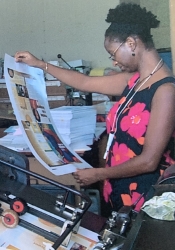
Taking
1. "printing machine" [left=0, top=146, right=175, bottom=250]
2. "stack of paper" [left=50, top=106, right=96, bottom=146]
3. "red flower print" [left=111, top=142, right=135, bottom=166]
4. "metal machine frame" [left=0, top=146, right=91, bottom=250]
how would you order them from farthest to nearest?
"stack of paper" [left=50, top=106, right=96, bottom=146], "red flower print" [left=111, top=142, right=135, bottom=166], "metal machine frame" [left=0, top=146, right=91, bottom=250], "printing machine" [left=0, top=146, right=175, bottom=250]

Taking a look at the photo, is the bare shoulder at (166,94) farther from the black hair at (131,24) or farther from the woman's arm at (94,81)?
the woman's arm at (94,81)

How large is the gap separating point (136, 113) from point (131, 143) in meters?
0.11

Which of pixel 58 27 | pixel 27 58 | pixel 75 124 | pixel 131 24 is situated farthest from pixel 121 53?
pixel 58 27

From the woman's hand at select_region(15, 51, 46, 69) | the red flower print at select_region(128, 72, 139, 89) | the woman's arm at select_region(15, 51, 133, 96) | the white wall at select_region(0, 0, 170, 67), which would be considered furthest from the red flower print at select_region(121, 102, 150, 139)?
the white wall at select_region(0, 0, 170, 67)

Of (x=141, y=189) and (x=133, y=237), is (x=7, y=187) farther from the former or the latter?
(x=141, y=189)

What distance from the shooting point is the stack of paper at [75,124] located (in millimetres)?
1644

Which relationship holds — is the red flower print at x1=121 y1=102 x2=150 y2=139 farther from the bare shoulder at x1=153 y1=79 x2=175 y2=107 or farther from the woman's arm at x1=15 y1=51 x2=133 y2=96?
the woman's arm at x1=15 y1=51 x2=133 y2=96

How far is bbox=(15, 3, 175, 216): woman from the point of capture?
43.8 inches

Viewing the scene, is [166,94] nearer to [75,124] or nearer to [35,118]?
[35,118]

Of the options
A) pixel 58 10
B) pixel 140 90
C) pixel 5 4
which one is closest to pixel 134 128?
pixel 140 90

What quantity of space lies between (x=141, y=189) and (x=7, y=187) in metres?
0.54

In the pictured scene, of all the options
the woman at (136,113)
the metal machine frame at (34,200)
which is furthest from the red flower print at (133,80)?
the metal machine frame at (34,200)

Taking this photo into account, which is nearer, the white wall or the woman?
the woman

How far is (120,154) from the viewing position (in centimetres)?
127
